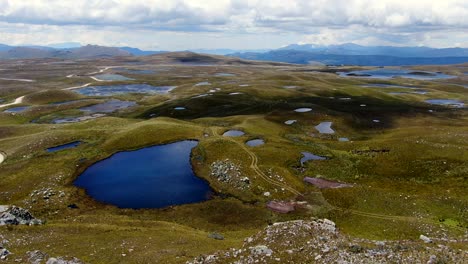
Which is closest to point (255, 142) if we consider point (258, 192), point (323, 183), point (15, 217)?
point (323, 183)

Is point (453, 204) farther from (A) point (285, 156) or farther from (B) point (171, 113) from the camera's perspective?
(B) point (171, 113)

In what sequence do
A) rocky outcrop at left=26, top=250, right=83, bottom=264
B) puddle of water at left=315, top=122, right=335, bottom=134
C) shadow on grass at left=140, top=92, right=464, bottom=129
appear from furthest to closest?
shadow on grass at left=140, top=92, right=464, bottom=129
puddle of water at left=315, top=122, right=335, bottom=134
rocky outcrop at left=26, top=250, right=83, bottom=264

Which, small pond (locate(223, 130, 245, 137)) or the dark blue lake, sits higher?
small pond (locate(223, 130, 245, 137))

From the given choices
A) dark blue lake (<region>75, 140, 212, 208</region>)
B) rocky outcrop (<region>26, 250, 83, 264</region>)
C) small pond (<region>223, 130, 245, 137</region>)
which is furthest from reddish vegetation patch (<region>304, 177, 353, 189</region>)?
rocky outcrop (<region>26, 250, 83, 264</region>)

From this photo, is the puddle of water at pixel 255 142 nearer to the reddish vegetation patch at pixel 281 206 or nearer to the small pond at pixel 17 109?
the reddish vegetation patch at pixel 281 206

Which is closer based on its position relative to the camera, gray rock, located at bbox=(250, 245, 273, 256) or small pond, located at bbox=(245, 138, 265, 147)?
gray rock, located at bbox=(250, 245, 273, 256)

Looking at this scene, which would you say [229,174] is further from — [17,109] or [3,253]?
[17,109]

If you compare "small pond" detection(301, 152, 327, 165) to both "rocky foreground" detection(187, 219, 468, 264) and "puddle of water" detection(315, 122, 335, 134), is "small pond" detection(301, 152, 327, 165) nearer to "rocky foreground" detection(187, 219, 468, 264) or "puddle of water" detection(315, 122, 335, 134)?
"puddle of water" detection(315, 122, 335, 134)

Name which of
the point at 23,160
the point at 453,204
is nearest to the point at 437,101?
the point at 453,204
